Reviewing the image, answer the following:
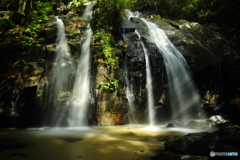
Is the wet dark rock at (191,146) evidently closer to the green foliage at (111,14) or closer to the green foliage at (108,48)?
the green foliage at (108,48)

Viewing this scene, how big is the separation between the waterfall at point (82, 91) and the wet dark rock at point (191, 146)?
4507mm

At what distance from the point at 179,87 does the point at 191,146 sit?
231 inches

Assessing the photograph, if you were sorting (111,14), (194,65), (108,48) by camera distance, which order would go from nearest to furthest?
(108,48), (194,65), (111,14)

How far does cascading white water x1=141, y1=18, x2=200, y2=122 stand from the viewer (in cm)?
856

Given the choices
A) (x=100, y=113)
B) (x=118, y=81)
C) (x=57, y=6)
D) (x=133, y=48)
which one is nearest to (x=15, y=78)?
(x=100, y=113)

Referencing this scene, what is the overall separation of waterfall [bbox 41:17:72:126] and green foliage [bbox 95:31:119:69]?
1805 mm

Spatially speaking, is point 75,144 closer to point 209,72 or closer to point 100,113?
point 100,113

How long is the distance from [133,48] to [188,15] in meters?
12.3

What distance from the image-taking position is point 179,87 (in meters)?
8.70

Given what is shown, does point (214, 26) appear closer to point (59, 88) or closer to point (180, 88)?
point (180, 88)

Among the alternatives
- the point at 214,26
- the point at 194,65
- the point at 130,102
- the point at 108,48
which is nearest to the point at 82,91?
the point at 130,102

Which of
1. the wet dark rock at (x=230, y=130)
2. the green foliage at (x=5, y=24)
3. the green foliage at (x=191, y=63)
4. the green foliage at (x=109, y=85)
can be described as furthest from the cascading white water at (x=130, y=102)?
the green foliage at (x=5, y=24)

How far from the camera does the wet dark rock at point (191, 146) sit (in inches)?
124

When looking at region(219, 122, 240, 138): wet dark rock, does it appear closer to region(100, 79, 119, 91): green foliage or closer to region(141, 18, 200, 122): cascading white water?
region(141, 18, 200, 122): cascading white water
